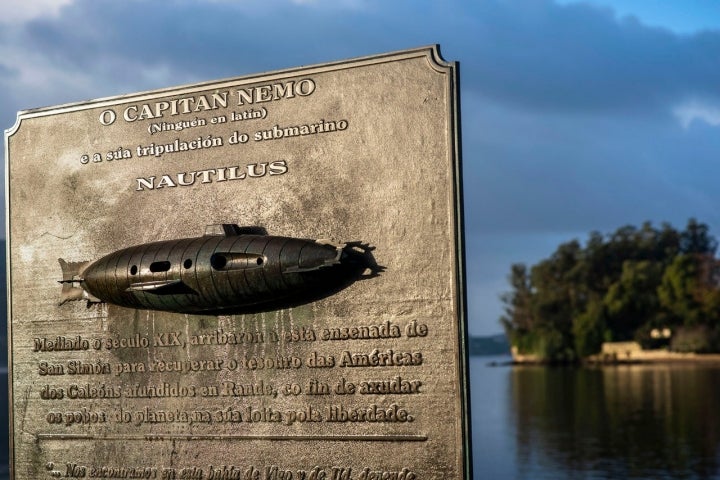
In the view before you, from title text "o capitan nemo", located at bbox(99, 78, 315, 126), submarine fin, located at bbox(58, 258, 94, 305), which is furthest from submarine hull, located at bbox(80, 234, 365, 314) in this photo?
title text "o capitan nemo", located at bbox(99, 78, 315, 126)

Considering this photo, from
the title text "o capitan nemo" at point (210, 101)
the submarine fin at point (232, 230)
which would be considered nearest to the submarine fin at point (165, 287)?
the submarine fin at point (232, 230)

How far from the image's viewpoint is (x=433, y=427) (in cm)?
862

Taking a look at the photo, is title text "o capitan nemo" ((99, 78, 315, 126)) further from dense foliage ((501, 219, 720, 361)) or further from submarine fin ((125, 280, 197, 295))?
dense foliage ((501, 219, 720, 361))

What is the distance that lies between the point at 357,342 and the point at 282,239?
104cm

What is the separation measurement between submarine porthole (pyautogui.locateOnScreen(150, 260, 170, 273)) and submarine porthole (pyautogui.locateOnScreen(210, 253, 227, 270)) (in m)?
0.46

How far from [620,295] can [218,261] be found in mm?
96871

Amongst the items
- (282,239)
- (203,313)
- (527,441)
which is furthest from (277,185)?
(527,441)

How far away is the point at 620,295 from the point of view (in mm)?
102500

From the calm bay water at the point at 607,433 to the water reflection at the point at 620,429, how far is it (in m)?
0.03

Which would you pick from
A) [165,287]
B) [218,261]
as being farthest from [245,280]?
[165,287]

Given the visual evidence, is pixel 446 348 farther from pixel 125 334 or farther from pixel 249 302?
pixel 125 334

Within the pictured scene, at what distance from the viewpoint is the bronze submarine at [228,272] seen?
8.84 metres

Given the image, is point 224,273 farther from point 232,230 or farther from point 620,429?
point 620,429

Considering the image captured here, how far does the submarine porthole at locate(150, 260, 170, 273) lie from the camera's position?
30.7 ft
